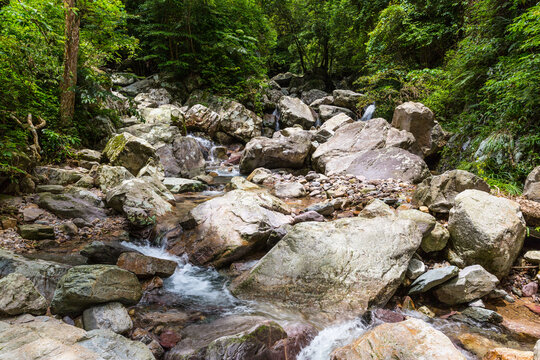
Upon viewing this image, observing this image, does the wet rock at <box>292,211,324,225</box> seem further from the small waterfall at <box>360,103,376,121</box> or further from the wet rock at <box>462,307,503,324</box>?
the small waterfall at <box>360,103,376,121</box>

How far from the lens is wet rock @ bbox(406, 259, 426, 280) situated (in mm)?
3449

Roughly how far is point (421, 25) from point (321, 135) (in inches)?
261

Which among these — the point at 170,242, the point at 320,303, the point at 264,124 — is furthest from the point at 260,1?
the point at 320,303

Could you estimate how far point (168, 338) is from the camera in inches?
99.8

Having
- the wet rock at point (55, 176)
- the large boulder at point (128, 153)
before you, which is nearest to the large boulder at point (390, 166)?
the large boulder at point (128, 153)

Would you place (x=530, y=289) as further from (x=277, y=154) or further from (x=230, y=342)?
(x=277, y=154)

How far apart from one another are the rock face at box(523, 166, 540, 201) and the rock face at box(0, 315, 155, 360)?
5757mm

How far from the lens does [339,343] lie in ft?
8.66

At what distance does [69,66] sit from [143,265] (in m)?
6.34

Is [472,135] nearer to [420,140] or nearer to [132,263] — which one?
[420,140]

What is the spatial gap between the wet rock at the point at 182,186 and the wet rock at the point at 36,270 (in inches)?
161

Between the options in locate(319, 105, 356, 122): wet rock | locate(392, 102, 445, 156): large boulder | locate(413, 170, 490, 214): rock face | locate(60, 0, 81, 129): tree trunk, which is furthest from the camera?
locate(319, 105, 356, 122): wet rock

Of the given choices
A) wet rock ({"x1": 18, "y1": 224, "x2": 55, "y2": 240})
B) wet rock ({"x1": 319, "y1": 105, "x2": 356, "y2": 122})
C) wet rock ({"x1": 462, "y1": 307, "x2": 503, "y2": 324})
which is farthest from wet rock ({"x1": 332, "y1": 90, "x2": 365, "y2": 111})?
wet rock ({"x1": 18, "y1": 224, "x2": 55, "y2": 240})

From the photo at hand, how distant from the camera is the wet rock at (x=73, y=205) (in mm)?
4641
